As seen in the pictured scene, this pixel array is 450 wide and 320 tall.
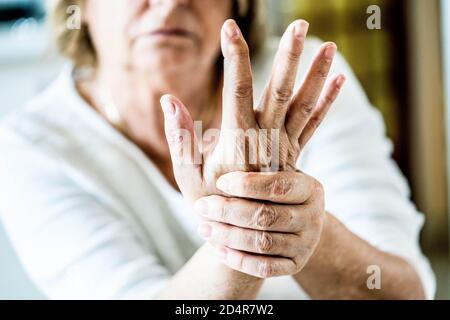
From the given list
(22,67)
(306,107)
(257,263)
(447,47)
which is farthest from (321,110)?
(447,47)

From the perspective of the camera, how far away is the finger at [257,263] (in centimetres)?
48

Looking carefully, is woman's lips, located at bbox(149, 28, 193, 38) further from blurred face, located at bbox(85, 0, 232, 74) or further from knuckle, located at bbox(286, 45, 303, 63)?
knuckle, located at bbox(286, 45, 303, 63)

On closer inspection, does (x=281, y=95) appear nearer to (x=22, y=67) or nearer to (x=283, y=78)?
(x=283, y=78)

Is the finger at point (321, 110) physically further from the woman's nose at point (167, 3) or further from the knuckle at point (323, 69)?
the woman's nose at point (167, 3)

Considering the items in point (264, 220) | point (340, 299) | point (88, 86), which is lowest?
point (340, 299)

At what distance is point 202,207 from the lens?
469 millimetres

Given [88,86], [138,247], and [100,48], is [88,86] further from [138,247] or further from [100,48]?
[138,247]

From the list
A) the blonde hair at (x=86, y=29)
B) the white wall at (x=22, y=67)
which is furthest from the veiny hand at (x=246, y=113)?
the white wall at (x=22, y=67)

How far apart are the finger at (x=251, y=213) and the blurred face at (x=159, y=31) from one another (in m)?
0.24

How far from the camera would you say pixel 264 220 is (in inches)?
18.2

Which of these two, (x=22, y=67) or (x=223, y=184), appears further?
(x=22, y=67)

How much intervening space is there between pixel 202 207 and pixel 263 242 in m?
0.06
